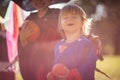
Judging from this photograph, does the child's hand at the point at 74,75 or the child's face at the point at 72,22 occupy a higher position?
the child's face at the point at 72,22

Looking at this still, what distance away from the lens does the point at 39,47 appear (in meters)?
2.88

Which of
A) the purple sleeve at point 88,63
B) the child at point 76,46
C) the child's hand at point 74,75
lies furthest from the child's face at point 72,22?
the child's hand at point 74,75

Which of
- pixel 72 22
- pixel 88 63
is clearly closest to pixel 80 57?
pixel 88 63

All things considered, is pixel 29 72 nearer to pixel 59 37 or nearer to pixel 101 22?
pixel 59 37

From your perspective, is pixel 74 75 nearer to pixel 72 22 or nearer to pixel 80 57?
pixel 80 57

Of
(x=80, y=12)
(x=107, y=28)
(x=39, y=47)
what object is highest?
(x=80, y=12)

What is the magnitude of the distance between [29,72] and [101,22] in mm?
523

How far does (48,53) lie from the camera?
9.37ft

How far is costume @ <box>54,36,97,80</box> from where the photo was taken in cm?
278

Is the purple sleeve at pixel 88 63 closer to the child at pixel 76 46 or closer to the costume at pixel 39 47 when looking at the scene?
the child at pixel 76 46

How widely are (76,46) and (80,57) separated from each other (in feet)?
0.22

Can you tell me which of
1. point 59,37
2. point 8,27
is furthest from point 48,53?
point 8,27

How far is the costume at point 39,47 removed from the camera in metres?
2.85

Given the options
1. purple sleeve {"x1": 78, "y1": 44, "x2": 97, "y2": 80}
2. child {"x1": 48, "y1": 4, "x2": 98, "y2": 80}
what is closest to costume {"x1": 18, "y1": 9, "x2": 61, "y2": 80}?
child {"x1": 48, "y1": 4, "x2": 98, "y2": 80}
